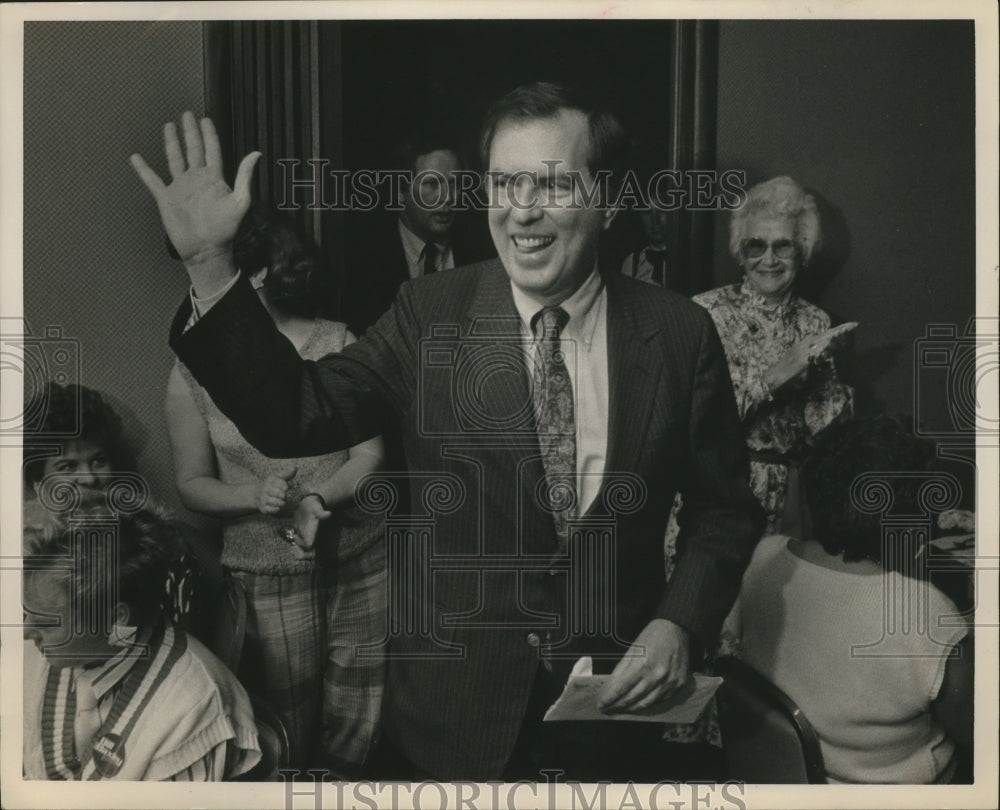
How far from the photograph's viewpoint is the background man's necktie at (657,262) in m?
2.70

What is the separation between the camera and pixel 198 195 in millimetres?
2678

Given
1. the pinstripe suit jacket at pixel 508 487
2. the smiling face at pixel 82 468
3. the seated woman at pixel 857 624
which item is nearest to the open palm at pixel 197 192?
the pinstripe suit jacket at pixel 508 487

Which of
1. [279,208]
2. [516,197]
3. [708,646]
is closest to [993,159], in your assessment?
[516,197]

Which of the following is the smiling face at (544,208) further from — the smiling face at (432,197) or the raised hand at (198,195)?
the raised hand at (198,195)

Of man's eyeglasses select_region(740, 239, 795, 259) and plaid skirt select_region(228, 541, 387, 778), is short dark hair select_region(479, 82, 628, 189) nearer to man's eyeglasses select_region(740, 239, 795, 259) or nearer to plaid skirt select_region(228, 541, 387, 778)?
man's eyeglasses select_region(740, 239, 795, 259)

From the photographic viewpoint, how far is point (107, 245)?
2703 mm

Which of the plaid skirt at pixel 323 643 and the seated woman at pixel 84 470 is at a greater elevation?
the seated woman at pixel 84 470

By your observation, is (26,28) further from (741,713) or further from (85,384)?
(741,713)

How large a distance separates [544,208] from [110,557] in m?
1.26

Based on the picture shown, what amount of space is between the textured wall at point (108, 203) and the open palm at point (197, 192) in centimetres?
3

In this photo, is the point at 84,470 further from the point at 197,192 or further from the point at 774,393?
the point at 774,393

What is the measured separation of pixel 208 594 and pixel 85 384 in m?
0.55

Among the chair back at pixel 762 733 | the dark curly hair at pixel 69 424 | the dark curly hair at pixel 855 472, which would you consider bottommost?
the chair back at pixel 762 733

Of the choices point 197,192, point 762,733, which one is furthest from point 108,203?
point 762,733
